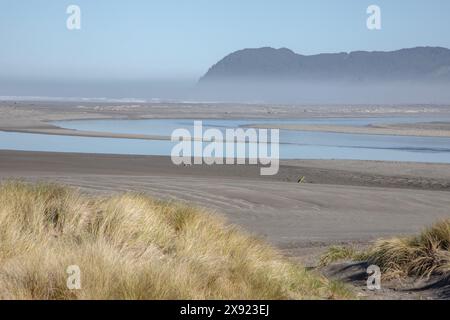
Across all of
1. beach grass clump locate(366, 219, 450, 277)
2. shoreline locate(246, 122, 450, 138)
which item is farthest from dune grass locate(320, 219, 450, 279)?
shoreline locate(246, 122, 450, 138)

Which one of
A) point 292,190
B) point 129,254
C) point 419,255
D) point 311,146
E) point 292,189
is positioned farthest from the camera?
point 311,146

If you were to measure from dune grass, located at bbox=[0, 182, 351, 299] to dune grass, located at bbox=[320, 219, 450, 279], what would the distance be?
60.0 inches

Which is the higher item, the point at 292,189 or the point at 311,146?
the point at 311,146

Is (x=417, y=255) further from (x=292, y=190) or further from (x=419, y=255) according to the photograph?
(x=292, y=190)

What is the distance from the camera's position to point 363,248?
40.4 feet

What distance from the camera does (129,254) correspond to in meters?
7.36

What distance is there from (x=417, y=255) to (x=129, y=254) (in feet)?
13.5

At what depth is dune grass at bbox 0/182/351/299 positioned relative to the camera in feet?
20.5

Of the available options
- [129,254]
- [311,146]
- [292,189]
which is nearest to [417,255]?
[129,254]

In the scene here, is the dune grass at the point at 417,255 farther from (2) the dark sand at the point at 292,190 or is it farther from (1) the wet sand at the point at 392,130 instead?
(1) the wet sand at the point at 392,130

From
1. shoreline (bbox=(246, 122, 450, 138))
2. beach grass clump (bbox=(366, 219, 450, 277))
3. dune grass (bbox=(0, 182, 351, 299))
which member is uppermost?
shoreline (bbox=(246, 122, 450, 138))

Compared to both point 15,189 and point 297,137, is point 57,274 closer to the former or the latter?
point 15,189

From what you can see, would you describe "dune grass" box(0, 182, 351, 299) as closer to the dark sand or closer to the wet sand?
the dark sand

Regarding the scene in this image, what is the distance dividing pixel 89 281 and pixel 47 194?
10.3 feet
